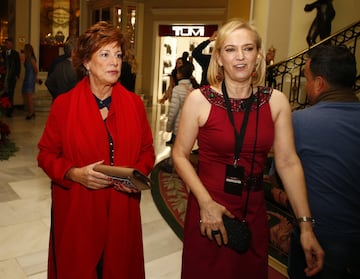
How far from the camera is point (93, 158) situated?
6.41 feet

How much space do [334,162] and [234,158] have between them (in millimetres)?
484

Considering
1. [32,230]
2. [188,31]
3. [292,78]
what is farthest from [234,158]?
[188,31]

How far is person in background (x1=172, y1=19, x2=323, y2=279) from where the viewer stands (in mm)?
1719

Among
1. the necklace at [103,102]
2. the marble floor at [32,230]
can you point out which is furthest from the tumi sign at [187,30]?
the necklace at [103,102]

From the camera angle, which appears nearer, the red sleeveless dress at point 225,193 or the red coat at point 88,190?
the red sleeveless dress at point 225,193

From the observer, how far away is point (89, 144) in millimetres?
1937

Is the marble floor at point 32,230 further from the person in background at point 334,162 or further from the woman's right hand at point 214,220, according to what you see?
the woman's right hand at point 214,220

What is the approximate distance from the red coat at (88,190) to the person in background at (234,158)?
14.1 inches

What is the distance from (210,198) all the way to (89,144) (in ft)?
2.10

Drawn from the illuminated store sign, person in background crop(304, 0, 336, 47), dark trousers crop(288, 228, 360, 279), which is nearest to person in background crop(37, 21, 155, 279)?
dark trousers crop(288, 228, 360, 279)

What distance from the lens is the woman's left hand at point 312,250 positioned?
178cm

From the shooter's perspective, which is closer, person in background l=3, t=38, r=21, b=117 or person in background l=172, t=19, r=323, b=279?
person in background l=172, t=19, r=323, b=279

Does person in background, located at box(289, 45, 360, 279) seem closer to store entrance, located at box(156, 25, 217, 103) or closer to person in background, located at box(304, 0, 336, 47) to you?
person in background, located at box(304, 0, 336, 47)

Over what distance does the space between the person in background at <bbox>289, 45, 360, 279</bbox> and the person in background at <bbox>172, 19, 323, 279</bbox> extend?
12 centimetres
